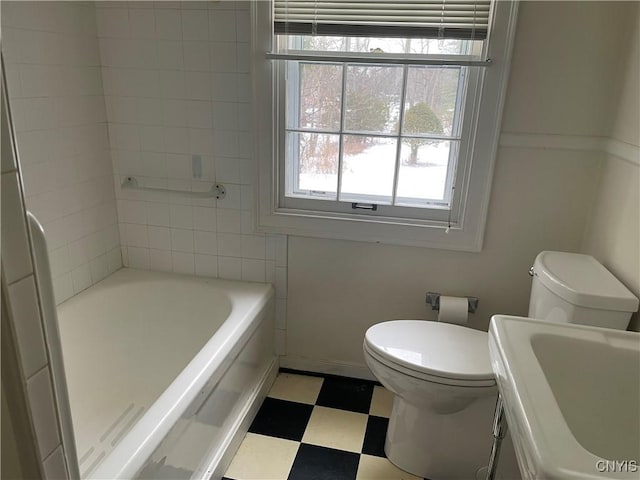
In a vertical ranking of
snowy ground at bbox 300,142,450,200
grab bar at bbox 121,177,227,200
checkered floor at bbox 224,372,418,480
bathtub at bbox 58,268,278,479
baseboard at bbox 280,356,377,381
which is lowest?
checkered floor at bbox 224,372,418,480

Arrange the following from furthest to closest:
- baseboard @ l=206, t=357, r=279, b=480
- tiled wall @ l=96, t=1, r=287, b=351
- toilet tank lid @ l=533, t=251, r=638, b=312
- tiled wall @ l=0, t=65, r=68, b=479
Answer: tiled wall @ l=96, t=1, r=287, b=351 → baseboard @ l=206, t=357, r=279, b=480 → toilet tank lid @ l=533, t=251, r=638, b=312 → tiled wall @ l=0, t=65, r=68, b=479

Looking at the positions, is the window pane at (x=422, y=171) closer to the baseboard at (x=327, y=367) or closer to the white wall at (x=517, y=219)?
the white wall at (x=517, y=219)

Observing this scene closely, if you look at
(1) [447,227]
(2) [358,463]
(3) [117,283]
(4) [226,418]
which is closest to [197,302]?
(3) [117,283]

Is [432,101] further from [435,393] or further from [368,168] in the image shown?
[435,393]

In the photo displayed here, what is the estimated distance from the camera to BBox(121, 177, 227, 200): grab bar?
6.84 feet

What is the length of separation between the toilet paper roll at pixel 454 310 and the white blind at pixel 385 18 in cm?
97

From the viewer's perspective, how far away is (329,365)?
88.7 inches

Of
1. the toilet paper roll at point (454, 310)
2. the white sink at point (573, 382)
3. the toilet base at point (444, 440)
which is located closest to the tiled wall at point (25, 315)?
the white sink at point (573, 382)

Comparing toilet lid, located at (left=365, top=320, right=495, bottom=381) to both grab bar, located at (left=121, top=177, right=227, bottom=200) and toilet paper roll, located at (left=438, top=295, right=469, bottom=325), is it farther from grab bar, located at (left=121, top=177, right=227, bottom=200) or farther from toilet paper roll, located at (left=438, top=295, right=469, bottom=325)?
grab bar, located at (left=121, top=177, right=227, bottom=200)

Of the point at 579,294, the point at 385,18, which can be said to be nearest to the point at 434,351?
the point at 579,294

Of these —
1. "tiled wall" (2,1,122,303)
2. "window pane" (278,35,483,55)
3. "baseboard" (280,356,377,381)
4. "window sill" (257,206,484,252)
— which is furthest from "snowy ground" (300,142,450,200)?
"tiled wall" (2,1,122,303)

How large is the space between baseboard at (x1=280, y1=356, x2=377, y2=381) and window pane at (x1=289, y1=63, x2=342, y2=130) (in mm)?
1042

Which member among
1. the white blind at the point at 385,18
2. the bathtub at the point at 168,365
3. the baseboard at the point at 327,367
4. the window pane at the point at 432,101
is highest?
the white blind at the point at 385,18

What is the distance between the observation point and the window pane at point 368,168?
1.97 meters
